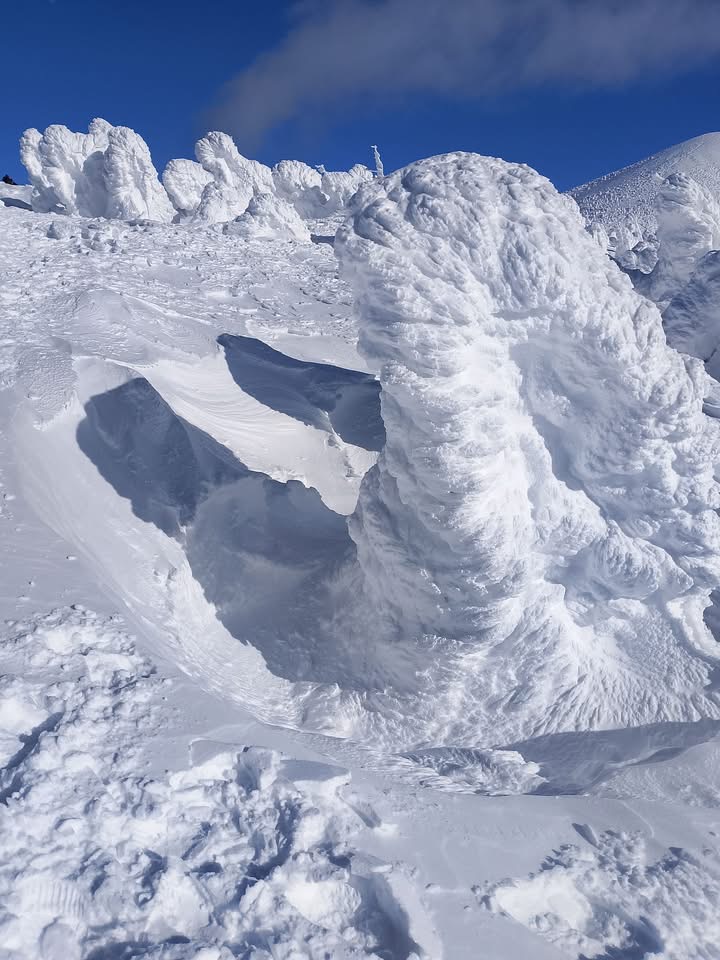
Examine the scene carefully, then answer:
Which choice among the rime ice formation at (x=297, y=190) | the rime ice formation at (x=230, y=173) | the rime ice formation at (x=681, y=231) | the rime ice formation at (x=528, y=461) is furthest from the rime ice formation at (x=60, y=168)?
the rime ice formation at (x=528, y=461)

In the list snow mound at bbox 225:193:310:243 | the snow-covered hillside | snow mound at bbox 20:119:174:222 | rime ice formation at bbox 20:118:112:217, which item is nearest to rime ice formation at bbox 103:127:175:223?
→ snow mound at bbox 20:119:174:222

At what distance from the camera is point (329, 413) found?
10.0 meters

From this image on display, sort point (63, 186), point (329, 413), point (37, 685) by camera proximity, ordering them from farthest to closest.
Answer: point (63, 186), point (329, 413), point (37, 685)

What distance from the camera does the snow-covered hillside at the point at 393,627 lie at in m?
3.33

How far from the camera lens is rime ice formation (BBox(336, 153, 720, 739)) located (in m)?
5.05

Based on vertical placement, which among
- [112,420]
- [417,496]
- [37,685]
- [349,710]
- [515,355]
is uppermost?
[112,420]

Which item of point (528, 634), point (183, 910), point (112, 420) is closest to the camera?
point (183, 910)

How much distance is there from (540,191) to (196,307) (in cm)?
800

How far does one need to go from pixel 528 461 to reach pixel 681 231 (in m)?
11.8

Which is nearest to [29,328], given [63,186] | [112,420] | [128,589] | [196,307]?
[112,420]

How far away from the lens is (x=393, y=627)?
598 centimetres

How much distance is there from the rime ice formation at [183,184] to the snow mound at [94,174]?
1715 millimetres

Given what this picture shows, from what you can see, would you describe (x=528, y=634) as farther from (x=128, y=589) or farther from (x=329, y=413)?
(x=329, y=413)

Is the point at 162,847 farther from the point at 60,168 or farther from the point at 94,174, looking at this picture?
the point at 60,168
